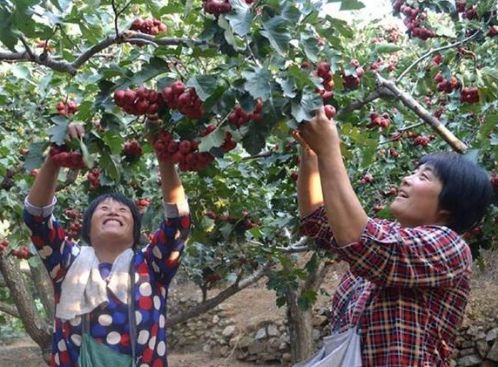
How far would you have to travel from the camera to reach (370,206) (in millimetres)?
4148

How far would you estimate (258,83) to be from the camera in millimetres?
1437

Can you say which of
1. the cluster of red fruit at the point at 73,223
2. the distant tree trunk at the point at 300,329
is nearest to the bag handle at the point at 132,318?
the cluster of red fruit at the point at 73,223

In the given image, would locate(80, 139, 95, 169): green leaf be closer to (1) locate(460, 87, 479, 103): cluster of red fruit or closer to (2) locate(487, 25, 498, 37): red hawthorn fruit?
(1) locate(460, 87, 479, 103): cluster of red fruit

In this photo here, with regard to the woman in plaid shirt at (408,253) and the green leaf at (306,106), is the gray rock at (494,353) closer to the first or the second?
the woman in plaid shirt at (408,253)

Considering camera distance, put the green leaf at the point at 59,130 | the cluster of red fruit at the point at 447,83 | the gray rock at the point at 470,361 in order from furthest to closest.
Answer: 1. the gray rock at the point at 470,361
2. the cluster of red fruit at the point at 447,83
3. the green leaf at the point at 59,130

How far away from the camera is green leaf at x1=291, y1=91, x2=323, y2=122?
1457 millimetres

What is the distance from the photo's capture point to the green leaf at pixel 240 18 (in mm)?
1450

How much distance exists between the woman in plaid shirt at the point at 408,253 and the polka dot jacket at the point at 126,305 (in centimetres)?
54

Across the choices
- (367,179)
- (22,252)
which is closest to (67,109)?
(367,179)

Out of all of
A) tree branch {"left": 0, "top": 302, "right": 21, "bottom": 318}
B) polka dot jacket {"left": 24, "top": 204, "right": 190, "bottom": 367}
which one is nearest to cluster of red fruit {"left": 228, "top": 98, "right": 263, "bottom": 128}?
polka dot jacket {"left": 24, "top": 204, "right": 190, "bottom": 367}

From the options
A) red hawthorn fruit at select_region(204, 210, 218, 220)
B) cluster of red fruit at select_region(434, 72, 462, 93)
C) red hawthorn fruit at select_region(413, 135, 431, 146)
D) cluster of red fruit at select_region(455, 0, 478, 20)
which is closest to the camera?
cluster of red fruit at select_region(434, 72, 462, 93)

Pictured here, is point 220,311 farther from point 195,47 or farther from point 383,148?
point 195,47

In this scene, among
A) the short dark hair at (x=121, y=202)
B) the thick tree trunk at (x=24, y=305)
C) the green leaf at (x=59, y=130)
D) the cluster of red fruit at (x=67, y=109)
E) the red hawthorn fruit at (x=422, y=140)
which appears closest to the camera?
the green leaf at (x=59, y=130)

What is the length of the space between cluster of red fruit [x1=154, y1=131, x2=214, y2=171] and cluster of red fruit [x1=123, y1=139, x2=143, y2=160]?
0.80 ft
